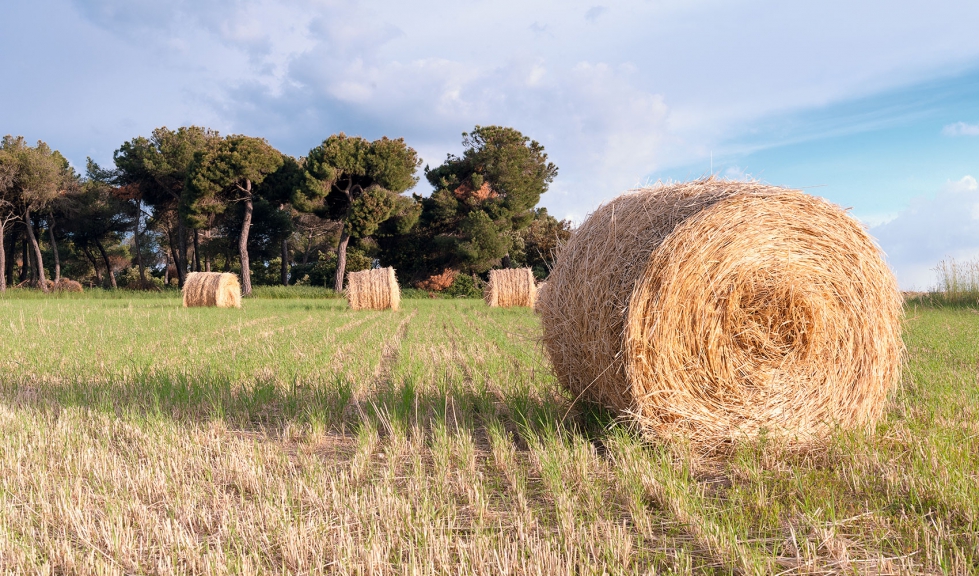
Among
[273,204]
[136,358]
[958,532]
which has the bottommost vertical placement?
[958,532]

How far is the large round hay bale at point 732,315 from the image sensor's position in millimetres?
4172

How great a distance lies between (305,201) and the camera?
110 feet

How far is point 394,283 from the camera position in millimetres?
21531

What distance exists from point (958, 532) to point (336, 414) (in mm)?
4185

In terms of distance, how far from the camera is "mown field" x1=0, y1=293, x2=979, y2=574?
2748mm

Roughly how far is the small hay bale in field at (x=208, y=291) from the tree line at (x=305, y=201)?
11.5 meters

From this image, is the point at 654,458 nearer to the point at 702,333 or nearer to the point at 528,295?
the point at 702,333

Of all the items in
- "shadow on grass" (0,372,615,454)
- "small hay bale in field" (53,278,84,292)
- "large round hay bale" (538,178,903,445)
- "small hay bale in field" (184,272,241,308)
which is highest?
"small hay bale in field" (53,278,84,292)

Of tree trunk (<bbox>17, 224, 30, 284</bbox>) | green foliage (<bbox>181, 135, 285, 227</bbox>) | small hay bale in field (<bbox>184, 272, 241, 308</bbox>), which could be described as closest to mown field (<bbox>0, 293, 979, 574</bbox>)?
small hay bale in field (<bbox>184, 272, 241, 308</bbox>)

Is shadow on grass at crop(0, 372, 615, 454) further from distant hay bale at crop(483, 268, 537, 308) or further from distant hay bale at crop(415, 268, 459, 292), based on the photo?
distant hay bale at crop(415, 268, 459, 292)

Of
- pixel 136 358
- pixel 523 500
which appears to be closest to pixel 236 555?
pixel 523 500

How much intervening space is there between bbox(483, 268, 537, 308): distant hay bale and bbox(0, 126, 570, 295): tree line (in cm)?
1183

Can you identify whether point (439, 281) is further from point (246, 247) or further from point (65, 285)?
point (65, 285)

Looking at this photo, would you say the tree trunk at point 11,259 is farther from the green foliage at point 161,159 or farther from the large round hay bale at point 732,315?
the large round hay bale at point 732,315
